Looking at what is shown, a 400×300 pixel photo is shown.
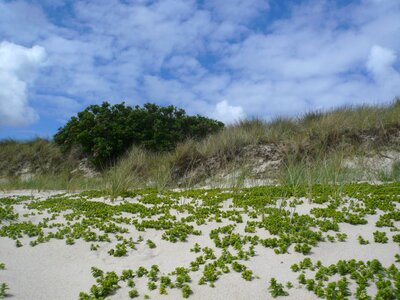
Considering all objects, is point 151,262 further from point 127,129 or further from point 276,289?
point 127,129

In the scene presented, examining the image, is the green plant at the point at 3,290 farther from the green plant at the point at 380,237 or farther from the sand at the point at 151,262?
the green plant at the point at 380,237

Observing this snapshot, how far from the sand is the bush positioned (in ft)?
40.9

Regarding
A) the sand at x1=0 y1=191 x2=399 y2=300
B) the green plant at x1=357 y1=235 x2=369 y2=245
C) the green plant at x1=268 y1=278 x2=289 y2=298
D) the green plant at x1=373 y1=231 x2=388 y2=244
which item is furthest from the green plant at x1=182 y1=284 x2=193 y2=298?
the green plant at x1=373 y1=231 x2=388 y2=244

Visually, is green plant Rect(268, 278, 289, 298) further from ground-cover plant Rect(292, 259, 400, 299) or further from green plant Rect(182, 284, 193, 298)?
green plant Rect(182, 284, 193, 298)

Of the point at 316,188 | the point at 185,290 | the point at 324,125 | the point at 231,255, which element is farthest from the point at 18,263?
the point at 324,125

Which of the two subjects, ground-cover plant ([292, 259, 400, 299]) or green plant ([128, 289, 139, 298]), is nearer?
ground-cover plant ([292, 259, 400, 299])

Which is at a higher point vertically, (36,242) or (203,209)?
(203,209)

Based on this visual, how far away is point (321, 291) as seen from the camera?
15.5 ft

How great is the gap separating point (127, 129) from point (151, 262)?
1430 cm

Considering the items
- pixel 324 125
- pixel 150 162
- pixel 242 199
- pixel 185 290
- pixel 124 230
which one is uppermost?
pixel 324 125

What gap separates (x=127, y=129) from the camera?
64.9 ft

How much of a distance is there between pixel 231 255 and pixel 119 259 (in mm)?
2112

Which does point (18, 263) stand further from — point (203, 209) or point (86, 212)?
point (203, 209)

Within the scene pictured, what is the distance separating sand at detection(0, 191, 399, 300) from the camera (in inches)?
204
